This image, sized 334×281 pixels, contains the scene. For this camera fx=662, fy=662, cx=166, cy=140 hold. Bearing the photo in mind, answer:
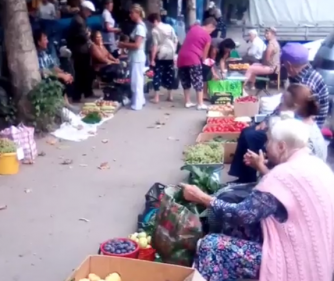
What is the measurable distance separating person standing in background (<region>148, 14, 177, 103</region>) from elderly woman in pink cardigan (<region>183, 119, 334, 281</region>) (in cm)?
885

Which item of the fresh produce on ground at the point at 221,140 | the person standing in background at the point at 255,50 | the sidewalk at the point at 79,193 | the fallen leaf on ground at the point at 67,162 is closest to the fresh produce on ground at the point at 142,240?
the sidewalk at the point at 79,193

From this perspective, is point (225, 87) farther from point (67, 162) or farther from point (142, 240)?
point (142, 240)

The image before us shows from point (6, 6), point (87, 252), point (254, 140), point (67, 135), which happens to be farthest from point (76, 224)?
point (6, 6)

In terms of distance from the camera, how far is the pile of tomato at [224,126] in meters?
9.29

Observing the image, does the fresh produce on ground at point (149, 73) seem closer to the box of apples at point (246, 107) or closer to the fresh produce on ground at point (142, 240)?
the box of apples at point (246, 107)

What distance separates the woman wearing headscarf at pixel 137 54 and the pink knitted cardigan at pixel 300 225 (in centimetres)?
831

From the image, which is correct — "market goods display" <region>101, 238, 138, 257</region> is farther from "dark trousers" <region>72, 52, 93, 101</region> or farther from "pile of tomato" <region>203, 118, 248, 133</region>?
"dark trousers" <region>72, 52, 93, 101</region>

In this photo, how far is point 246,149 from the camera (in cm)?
717

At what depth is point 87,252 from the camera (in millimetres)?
5949

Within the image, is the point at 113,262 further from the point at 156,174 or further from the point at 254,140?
the point at 156,174

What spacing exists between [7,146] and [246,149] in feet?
10.0

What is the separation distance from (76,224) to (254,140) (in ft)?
6.84

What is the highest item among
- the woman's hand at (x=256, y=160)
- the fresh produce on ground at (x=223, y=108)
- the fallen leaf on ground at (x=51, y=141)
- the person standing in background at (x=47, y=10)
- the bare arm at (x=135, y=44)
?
the woman's hand at (x=256, y=160)

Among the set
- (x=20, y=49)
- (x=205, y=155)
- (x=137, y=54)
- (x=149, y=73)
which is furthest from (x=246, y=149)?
(x=149, y=73)
